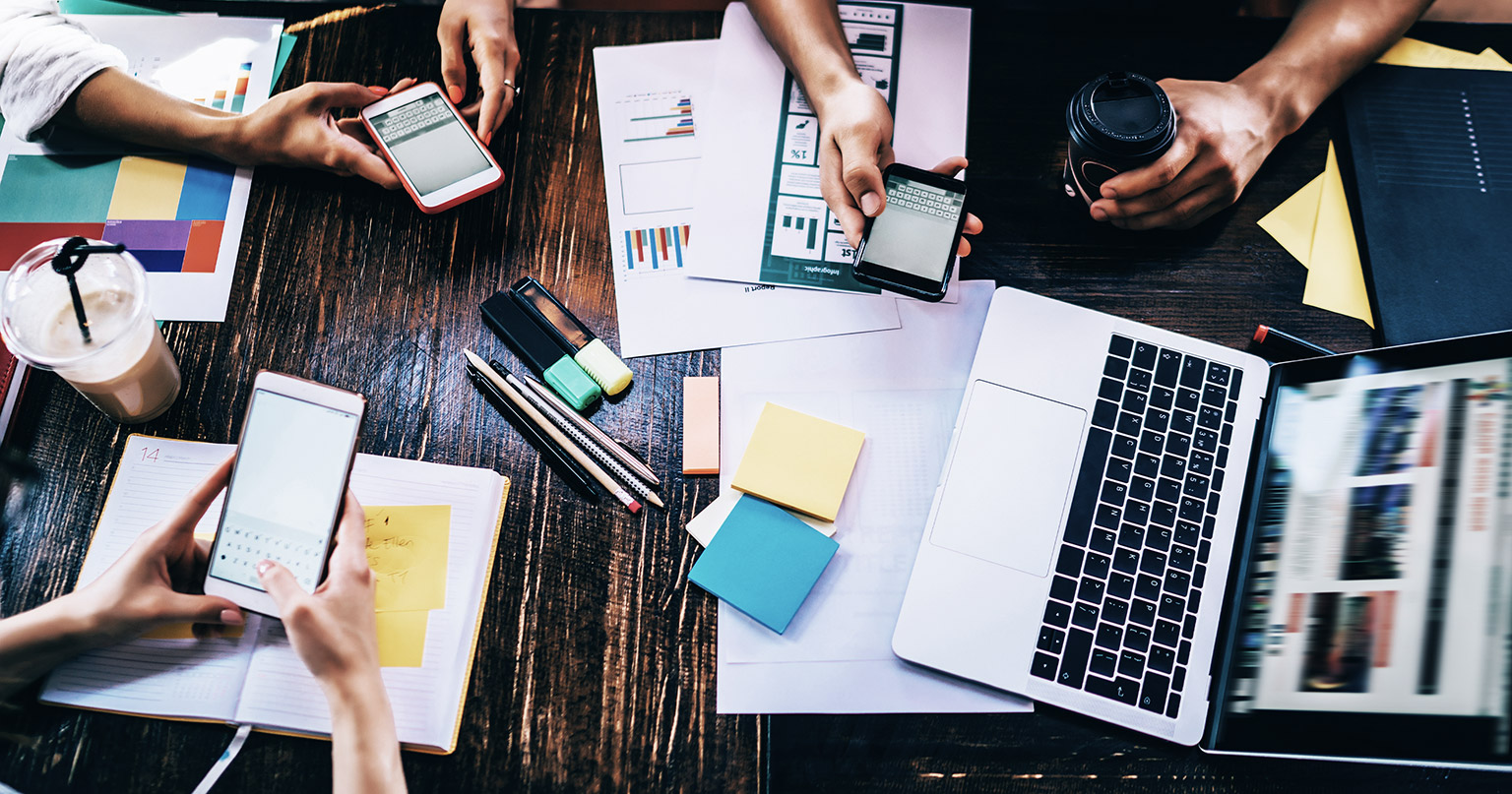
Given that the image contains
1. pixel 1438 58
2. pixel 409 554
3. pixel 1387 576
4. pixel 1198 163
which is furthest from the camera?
pixel 1438 58

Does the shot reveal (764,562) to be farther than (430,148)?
No

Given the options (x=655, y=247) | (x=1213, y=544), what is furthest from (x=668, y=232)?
(x=1213, y=544)

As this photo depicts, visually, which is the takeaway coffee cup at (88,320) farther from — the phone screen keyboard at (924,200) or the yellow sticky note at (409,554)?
the phone screen keyboard at (924,200)

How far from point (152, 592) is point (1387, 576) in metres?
1.19

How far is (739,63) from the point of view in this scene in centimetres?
108

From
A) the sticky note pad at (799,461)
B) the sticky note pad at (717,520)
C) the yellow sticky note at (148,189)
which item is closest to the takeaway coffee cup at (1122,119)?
the sticky note pad at (799,461)

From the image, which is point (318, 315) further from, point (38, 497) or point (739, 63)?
point (739, 63)

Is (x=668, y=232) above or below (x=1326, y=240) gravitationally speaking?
below

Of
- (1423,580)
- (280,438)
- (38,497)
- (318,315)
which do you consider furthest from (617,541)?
(1423,580)

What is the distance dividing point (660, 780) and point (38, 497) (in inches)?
29.7

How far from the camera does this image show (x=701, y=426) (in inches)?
36.0

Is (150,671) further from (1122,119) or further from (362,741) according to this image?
(1122,119)

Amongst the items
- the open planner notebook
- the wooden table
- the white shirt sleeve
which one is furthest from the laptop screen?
the white shirt sleeve

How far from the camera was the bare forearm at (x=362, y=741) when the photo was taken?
2.42 feet
